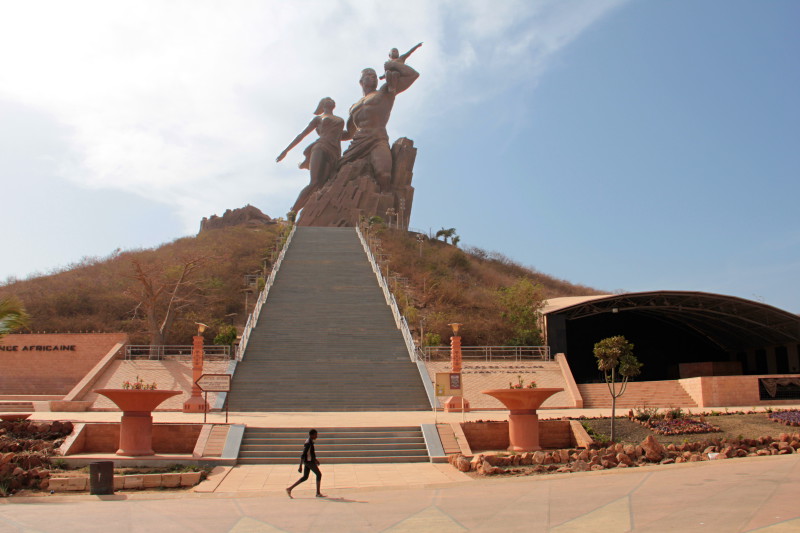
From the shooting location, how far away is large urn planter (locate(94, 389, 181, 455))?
12.8 meters

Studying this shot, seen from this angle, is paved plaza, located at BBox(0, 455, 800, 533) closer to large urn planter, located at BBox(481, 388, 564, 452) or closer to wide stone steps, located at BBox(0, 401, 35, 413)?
large urn planter, located at BBox(481, 388, 564, 452)

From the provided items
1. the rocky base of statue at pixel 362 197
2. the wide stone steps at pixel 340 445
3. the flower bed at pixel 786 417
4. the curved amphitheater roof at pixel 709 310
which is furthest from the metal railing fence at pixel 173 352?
the rocky base of statue at pixel 362 197

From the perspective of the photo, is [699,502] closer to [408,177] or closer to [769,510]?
[769,510]

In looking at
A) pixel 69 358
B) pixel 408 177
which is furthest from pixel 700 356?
pixel 69 358

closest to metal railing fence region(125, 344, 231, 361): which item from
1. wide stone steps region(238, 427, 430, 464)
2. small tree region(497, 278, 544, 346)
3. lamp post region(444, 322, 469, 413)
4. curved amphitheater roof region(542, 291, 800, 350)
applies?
lamp post region(444, 322, 469, 413)

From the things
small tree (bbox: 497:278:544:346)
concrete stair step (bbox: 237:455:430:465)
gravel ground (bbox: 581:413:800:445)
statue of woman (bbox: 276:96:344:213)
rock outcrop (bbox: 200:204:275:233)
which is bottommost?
concrete stair step (bbox: 237:455:430:465)

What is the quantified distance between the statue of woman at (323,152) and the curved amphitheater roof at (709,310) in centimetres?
2736

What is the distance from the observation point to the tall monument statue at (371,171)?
168 ft

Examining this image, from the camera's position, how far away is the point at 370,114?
52.4 metres

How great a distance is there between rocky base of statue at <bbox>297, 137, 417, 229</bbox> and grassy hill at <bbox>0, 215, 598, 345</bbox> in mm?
5512

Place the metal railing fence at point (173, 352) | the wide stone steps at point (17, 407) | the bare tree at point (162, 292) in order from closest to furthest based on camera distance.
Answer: the wide stone steps at point (17, 407)
the metal railing fence at point (173, 352)
the bare tree at point (162, 292)

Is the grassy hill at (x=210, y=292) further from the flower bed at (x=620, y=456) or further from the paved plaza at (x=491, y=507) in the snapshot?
the paved plaza at (x=491, y=507)

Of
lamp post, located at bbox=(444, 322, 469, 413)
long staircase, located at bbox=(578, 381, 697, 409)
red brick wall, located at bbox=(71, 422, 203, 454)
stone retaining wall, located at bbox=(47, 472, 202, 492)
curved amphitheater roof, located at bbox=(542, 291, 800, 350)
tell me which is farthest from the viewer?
curved amphitheater roof, located at bbox=(542, 291, 800, 350)

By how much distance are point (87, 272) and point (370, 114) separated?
2381 centimetres
